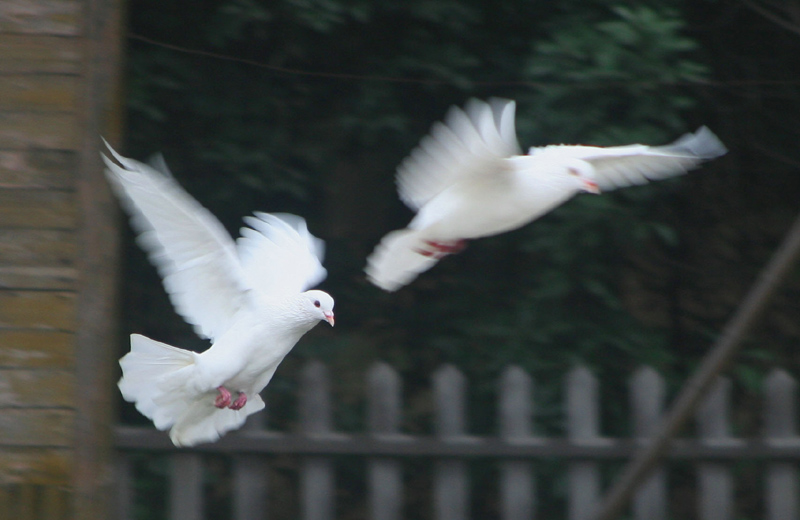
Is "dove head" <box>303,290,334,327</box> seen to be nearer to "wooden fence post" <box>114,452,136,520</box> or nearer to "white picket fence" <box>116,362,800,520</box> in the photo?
"white picket fence" <box>116,362,800,520</box>

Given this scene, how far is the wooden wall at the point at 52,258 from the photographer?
2.49 meters

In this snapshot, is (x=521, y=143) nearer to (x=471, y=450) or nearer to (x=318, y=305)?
(x=471, y=450)

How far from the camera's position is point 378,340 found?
12.3 ft

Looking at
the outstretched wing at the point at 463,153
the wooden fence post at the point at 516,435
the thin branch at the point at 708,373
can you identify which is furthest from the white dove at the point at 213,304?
the thin branch at the point at 708,373

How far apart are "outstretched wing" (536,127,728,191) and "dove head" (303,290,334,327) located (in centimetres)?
60

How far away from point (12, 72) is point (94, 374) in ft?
2.69

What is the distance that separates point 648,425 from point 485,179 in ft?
4.23

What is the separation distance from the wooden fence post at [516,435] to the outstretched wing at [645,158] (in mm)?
845

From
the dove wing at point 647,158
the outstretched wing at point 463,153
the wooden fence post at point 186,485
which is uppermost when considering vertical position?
the dove wing at point 647,158

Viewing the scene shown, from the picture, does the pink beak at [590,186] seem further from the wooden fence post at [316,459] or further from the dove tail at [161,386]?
the wooden fence post at [316,459]

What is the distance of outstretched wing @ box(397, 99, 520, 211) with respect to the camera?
1752mm

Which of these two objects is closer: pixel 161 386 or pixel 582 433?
pixel 161 386

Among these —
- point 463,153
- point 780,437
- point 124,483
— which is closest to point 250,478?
point 124,483

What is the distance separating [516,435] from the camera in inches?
111
